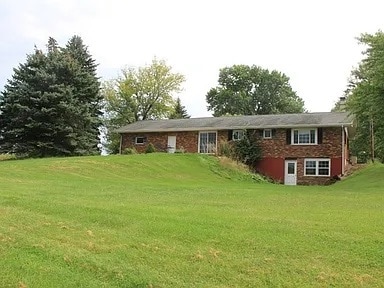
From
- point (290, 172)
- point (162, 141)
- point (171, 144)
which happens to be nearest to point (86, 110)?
point (162, 141)

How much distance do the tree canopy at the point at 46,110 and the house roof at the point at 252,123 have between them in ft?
13.6

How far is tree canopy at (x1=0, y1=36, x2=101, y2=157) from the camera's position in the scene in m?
32.3

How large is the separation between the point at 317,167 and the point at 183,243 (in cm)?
2522

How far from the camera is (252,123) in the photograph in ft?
108

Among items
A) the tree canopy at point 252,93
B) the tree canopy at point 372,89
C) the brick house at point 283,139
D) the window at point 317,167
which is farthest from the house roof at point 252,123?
the tree canopy at point 252,93

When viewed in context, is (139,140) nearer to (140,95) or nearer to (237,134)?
(237,134)

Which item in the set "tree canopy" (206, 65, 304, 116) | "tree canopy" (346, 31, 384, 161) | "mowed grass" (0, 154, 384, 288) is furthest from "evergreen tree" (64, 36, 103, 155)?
"tree canopy" (206, 65, 304, 116)

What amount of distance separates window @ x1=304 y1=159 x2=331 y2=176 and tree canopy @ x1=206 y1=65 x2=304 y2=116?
34278mm

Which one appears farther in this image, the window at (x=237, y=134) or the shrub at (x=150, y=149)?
the shrub at (x=150, y=149)

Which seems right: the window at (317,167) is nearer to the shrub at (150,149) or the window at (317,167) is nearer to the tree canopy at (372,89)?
the tree canopy at (372,89)

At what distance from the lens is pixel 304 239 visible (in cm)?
679

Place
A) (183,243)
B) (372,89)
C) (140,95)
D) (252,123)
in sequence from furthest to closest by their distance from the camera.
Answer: (140,95) < (252,123) < (372,89) < (183,243)

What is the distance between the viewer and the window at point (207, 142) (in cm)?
3356

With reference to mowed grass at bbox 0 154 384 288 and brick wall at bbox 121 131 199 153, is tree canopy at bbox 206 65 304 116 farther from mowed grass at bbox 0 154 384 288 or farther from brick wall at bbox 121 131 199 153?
mowed grass at bbox 0 154 384 288
